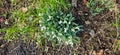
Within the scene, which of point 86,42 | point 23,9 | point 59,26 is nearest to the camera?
Result: point 59,26

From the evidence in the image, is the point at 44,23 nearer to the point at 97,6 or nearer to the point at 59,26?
the point at 59,26

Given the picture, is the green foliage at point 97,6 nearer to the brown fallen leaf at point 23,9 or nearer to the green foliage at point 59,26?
the green foliage at point 59,26

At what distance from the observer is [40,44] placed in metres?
3.00

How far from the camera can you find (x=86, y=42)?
9.80 feet

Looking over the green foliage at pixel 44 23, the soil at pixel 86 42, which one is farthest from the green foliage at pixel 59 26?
the soil at pixel 86 42

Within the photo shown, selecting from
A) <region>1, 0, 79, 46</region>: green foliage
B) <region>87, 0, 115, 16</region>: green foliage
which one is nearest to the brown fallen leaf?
<region>1, 0, 79, 46</region>: green foliage

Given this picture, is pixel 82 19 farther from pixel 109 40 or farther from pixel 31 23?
pixel 31 23

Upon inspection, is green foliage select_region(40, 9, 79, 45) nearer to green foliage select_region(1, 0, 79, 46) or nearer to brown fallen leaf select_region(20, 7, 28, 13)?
green foliage select_region(1, 0, 79, 46)

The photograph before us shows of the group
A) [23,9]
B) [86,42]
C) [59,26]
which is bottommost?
[86,42]

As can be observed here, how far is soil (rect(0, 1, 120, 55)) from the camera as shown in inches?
117

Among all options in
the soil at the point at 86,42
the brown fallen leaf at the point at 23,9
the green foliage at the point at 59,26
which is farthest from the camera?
the brown fallen leaf at the point at 23,9

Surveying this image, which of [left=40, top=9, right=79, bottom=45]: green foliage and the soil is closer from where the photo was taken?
[left=40, top=9, right=79, bottom=45]: green foliage

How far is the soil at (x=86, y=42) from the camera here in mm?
2967

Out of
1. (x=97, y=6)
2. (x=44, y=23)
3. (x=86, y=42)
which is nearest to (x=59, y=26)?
(x=44, y=23)
